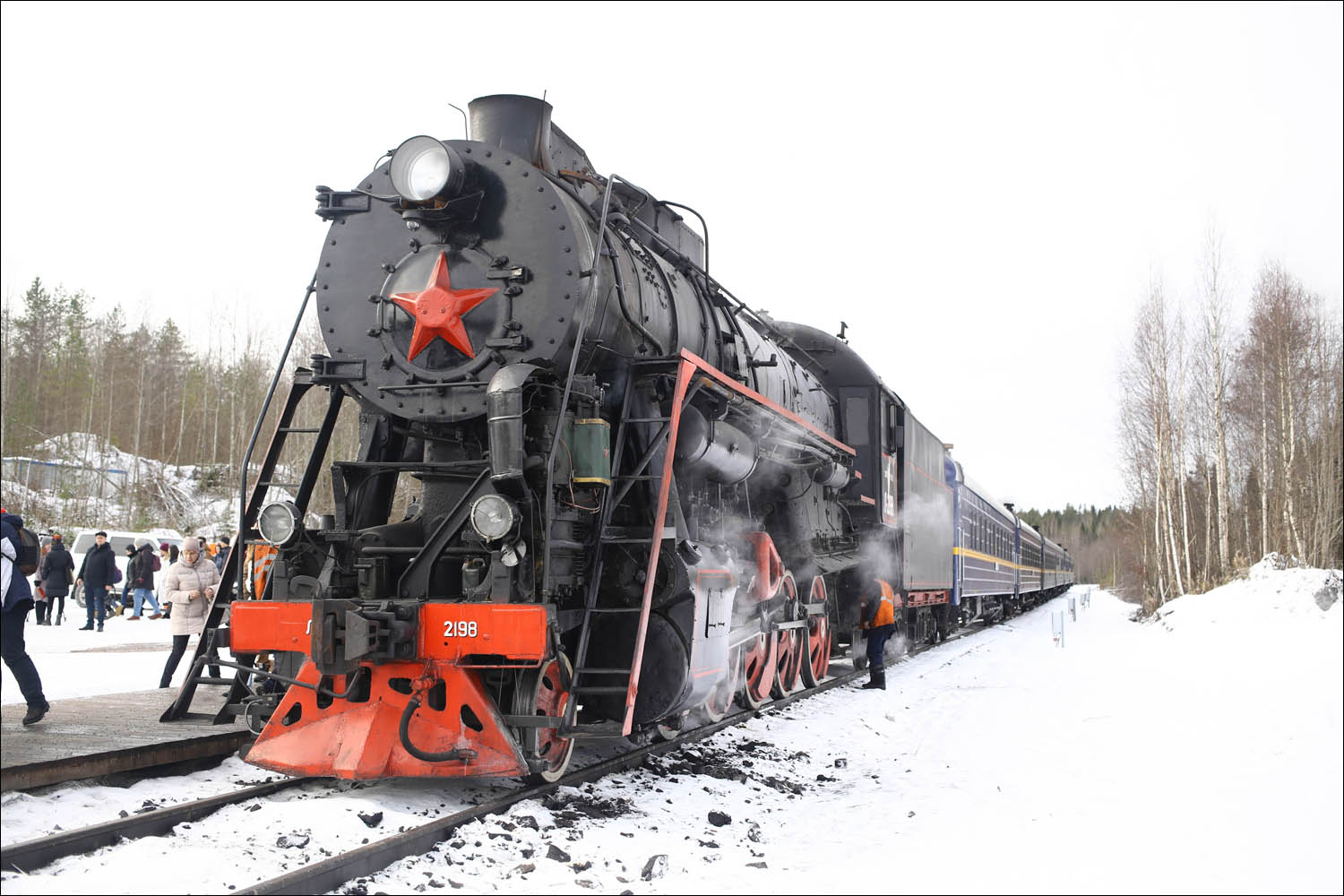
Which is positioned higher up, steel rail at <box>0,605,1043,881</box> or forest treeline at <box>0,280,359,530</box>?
forest treeline at <box>0,280,359,530</box>

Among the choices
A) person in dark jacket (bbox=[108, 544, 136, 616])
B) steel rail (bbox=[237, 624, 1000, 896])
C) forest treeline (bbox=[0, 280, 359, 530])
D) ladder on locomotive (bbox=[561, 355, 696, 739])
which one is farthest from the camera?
forest treeline (bbox=[0, 280, 359, 530])

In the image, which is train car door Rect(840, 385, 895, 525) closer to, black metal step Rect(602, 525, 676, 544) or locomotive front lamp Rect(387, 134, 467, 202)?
black metal step Rect(602, 525, 676, 544)

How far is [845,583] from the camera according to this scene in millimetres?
11539

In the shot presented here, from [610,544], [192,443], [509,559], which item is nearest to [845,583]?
[610,544]

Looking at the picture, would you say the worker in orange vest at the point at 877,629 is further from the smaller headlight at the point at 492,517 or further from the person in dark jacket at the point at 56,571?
the person in dark jacket at the point at 56,571


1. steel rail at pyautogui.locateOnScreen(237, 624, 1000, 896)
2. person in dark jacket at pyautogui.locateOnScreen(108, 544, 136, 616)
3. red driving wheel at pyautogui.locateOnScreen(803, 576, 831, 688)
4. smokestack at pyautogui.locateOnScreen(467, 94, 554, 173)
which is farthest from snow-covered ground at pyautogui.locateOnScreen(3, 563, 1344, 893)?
person in dark jacket at pyautogui.locateOnScreen(108, 544, 136, 616)

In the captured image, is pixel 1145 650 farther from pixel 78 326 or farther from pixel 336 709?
pixel 78 326

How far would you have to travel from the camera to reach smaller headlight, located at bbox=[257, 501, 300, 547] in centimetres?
552

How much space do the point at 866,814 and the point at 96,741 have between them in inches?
176

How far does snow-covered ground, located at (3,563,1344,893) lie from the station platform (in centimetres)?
15

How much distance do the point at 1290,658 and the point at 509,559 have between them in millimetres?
11414

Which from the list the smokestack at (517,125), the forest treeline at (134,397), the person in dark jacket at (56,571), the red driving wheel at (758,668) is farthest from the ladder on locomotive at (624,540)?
the forest treeline at (134,397)

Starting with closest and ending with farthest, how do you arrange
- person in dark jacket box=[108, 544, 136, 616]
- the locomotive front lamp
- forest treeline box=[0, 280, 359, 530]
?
the locomotive front lamp → person in dark jacket box=[108, 544, 136, 616] → forest treeline box=[0, 280, 359, 530]

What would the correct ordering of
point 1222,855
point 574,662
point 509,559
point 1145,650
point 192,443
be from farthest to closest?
point 192,443 < point 1145,650 < point 574,662 < point 509,559 < point 1222,855
